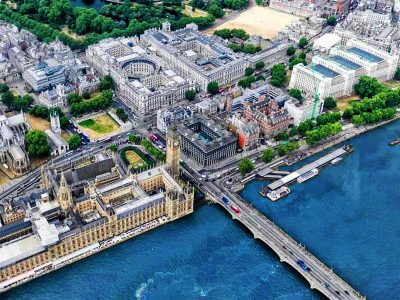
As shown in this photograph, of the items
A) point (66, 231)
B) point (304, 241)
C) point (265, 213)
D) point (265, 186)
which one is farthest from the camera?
point (265, 186)

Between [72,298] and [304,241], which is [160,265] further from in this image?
[304,241]

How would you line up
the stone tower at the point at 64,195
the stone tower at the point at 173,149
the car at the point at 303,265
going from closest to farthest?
Result: the car at the point at 303,265 < the stone tower at the point at 64,195 < the stone tower at the point at 173,149

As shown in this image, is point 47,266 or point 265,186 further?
point 265,186

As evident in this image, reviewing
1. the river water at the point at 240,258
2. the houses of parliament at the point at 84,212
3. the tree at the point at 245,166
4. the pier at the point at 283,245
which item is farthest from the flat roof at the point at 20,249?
the tree at the point at 245,166

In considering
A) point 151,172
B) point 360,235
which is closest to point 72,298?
point 151,172

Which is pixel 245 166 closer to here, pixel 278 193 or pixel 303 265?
pixel 278 193

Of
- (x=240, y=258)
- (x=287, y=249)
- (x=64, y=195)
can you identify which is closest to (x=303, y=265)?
(x=287, y=249)

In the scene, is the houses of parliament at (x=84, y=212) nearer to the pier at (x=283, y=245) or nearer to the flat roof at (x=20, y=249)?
the flat roof at (x=20, y=249)
